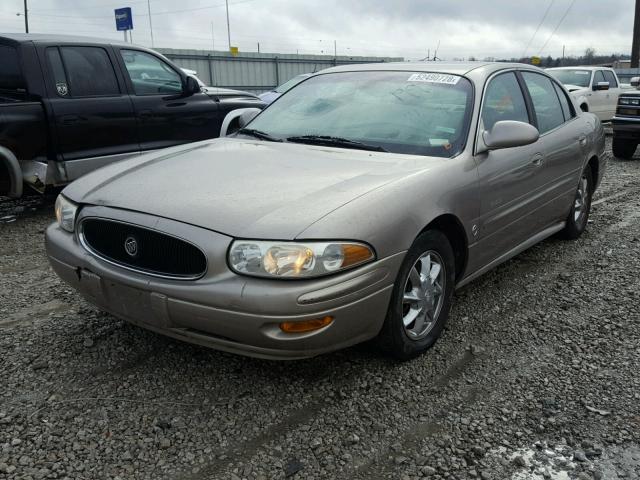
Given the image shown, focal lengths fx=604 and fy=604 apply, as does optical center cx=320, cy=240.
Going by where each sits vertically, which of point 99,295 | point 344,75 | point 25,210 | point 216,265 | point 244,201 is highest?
point 344,75

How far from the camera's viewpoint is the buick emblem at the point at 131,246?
2.78 m

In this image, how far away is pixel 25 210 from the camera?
6621 mm

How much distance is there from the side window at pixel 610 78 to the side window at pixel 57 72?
13339mm

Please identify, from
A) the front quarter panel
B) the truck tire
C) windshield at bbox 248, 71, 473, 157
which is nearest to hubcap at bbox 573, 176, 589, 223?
windshield at bbox 248, 71, 473, 157

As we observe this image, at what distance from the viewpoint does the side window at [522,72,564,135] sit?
14.8 ft

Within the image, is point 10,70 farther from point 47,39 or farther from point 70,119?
point 70,119

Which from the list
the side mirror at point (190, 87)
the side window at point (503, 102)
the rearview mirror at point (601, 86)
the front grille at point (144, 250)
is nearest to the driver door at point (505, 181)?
the side window at point (503, 102)

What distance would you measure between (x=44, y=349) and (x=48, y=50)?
3.79 m

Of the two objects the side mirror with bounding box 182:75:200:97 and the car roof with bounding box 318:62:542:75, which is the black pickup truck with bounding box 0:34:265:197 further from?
the car roof with bounding box 318:62:542:75

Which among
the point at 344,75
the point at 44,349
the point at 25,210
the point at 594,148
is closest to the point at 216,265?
the point at 44,349

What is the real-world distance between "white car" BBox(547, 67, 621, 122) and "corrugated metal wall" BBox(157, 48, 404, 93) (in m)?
8.85

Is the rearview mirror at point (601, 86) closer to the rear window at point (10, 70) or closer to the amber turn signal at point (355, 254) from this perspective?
the rear window at point (10, 70)

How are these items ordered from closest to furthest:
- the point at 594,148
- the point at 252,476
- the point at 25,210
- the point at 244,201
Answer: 1. the point at 252,476
2. the point at 244,201
3. the point at 594,148
4. the point at 25,210

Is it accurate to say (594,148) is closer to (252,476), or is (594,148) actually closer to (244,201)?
(244,201)
